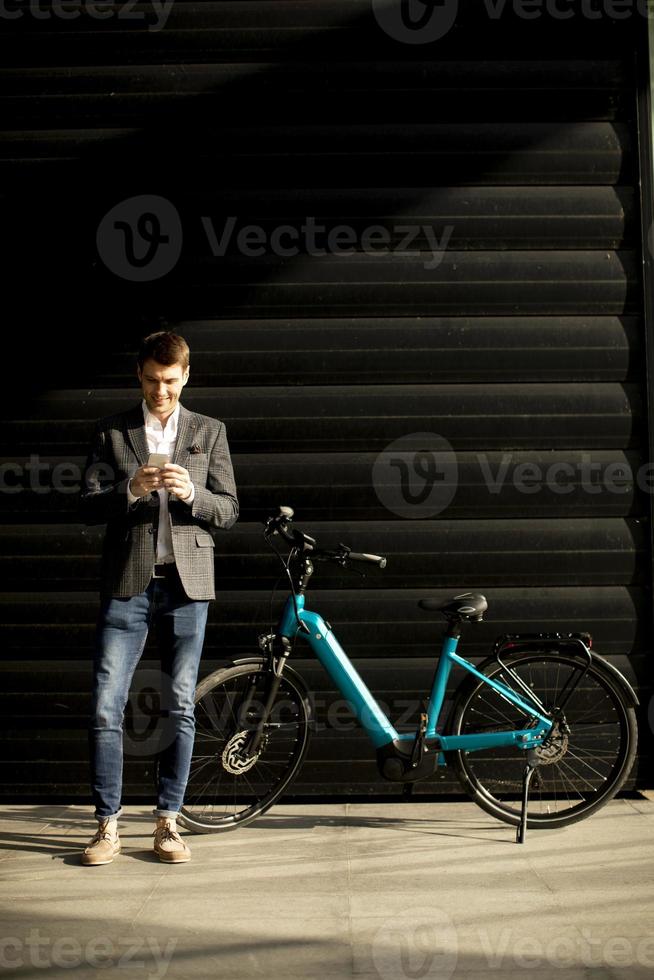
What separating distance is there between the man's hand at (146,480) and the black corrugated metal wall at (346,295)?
98 cm

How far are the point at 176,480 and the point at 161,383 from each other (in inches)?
16.3

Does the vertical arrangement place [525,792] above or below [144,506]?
below

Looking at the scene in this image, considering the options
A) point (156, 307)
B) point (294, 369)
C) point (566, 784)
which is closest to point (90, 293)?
point (156, 307)

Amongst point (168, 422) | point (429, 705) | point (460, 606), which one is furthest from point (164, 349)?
point (429, 705)

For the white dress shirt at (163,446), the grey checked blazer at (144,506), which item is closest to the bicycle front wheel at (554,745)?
the grey checked blazer at (144,506)

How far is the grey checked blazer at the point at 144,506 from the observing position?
145 inches

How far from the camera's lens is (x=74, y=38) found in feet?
14.9

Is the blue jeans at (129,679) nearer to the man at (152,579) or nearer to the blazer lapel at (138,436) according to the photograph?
the man at (152,579)

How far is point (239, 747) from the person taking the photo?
13.0 ft

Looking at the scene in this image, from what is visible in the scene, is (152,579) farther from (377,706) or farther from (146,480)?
(377,706)

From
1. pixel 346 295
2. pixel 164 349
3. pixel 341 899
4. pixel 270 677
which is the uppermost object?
pixel 346 295

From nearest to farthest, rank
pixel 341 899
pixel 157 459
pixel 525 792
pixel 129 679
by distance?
pixel 341 899
pixel 157 459
pixel 129 679
pixel 525 792

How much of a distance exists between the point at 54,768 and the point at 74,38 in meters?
3.29

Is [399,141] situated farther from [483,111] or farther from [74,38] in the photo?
[74,38]
